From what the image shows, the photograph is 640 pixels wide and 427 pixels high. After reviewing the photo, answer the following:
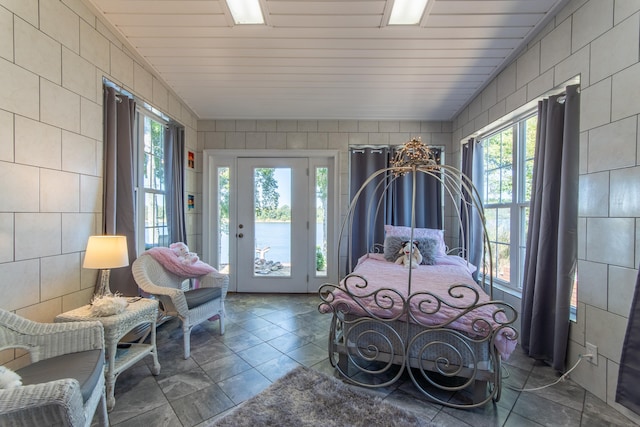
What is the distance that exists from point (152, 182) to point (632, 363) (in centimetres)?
377

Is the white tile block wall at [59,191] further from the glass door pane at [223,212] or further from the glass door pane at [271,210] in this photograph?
the glass door pane at [271,210]

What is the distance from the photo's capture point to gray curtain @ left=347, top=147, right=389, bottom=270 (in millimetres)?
3669

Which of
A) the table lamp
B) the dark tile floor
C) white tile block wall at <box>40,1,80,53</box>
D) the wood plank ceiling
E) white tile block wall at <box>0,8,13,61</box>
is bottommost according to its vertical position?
the dark tile floor

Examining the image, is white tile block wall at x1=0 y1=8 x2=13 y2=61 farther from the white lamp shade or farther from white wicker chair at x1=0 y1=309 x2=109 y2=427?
white wicker chair at x1=0 y1=309 x2=109 y2=427

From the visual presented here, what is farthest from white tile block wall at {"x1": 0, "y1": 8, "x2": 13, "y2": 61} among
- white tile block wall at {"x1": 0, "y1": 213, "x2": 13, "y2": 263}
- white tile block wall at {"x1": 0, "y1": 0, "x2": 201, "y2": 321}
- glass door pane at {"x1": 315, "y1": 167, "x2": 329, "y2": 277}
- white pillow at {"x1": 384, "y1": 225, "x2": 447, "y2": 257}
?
white pillow at {"x1": 384, "y1": 225, "x2": 447, "y2": 257}

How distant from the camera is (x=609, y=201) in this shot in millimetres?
1563

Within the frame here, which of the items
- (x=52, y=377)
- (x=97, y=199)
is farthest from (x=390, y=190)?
(x=52, y=377)

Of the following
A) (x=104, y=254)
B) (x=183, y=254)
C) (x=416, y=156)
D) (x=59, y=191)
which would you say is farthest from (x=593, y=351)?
(x=59, y=191)

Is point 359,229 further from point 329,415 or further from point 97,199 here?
point 97,199

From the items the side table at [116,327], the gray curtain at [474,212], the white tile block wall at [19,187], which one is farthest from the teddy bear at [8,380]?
the gray curtain at [474,212]

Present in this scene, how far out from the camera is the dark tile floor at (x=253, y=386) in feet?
4.96

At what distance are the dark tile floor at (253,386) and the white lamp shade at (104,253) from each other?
0.82m

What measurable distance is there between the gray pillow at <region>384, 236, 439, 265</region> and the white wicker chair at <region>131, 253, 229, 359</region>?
1.77 metres

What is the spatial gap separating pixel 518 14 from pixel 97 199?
10.6 ft
